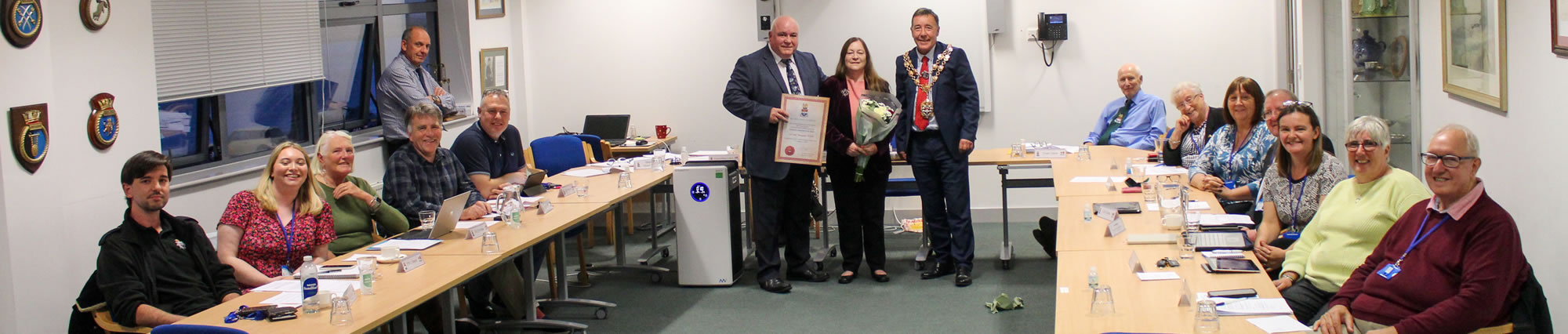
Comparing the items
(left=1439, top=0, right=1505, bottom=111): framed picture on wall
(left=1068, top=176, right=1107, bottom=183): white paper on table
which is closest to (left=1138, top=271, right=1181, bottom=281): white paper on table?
(left=1439, top=0, right=1505, bottom=111): framed picture on wall

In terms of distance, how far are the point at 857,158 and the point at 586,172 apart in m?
1.54

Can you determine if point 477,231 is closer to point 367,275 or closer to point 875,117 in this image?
point 367,275

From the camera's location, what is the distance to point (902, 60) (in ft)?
19.9

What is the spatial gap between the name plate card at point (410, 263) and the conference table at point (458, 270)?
0.07ft

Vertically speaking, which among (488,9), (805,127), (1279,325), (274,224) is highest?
(488,9)

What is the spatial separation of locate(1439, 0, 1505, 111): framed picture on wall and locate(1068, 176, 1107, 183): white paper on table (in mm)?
1441

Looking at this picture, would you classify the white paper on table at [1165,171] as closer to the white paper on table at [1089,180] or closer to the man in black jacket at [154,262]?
the white paper on table at [1089,180]

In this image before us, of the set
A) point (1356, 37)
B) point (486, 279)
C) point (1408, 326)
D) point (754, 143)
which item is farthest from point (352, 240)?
point (1356, 37)

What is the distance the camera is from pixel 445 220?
15.1ft

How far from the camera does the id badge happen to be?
3207 mm

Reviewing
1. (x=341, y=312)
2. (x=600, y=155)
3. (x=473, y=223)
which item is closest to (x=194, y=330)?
(x=341, y=312)

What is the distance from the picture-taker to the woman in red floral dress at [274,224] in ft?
14.0

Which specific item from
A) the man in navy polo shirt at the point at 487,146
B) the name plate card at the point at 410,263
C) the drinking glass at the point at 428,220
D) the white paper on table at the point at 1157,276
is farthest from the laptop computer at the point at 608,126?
the white paper on table at the point at 1157,276

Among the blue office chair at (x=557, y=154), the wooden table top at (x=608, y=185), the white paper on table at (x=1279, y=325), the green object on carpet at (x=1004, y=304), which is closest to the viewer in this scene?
the white paper on table at (x=1279, y=325)
